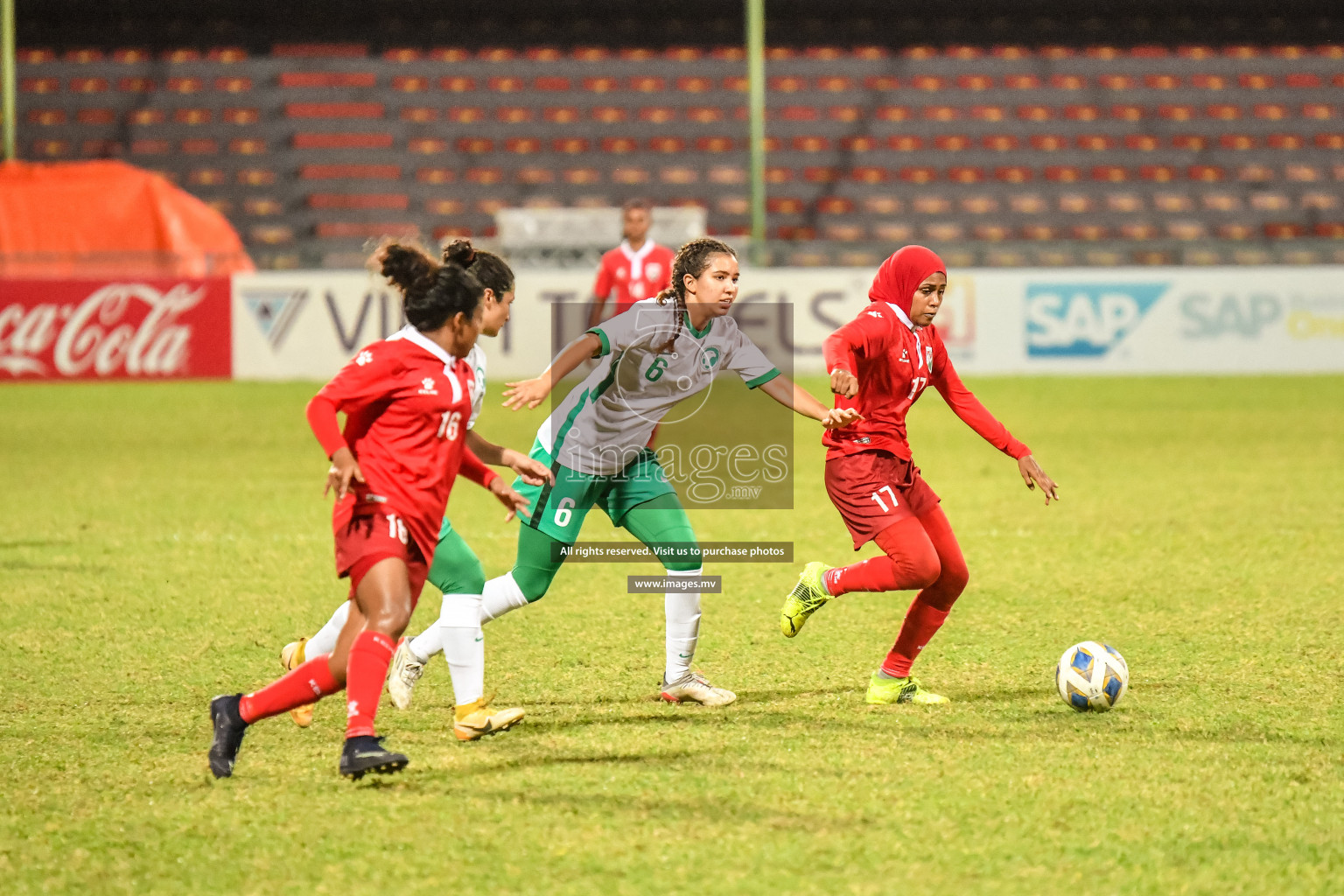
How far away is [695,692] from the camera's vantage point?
500cm

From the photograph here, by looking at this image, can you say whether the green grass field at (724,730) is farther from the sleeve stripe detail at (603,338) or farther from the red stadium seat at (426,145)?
the red stadium seat at (426,145)

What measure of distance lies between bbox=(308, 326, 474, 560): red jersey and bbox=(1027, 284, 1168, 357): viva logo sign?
51.0ft

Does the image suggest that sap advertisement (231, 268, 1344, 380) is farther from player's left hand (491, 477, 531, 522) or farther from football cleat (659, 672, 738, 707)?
player's left hand (491, 477, 531, 522)

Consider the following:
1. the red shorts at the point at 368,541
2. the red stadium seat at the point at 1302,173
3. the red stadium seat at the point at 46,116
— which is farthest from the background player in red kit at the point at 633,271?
the red stadium seat at the point at 1302,173

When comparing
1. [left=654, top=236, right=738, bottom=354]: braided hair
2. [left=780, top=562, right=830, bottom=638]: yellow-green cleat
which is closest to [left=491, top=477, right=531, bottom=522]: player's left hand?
[left=654, top=236, right=738, bottom=354]: braided hair

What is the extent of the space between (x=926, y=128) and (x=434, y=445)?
23.5 metres

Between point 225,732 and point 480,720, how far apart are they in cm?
80

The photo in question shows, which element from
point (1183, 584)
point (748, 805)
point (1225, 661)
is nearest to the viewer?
point (748, 805)

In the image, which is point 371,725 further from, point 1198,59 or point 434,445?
point 1198,59

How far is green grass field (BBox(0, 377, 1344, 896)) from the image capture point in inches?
135

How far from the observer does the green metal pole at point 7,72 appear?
22.7 m

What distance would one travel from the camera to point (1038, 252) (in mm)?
19047

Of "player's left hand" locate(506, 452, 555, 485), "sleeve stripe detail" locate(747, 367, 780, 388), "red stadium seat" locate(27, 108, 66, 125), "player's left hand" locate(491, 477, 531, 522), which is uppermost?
"red stadium seat" locate(27, 108, 66, 125)

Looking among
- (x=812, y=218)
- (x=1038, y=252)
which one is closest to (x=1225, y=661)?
(x=1038, y=252)
